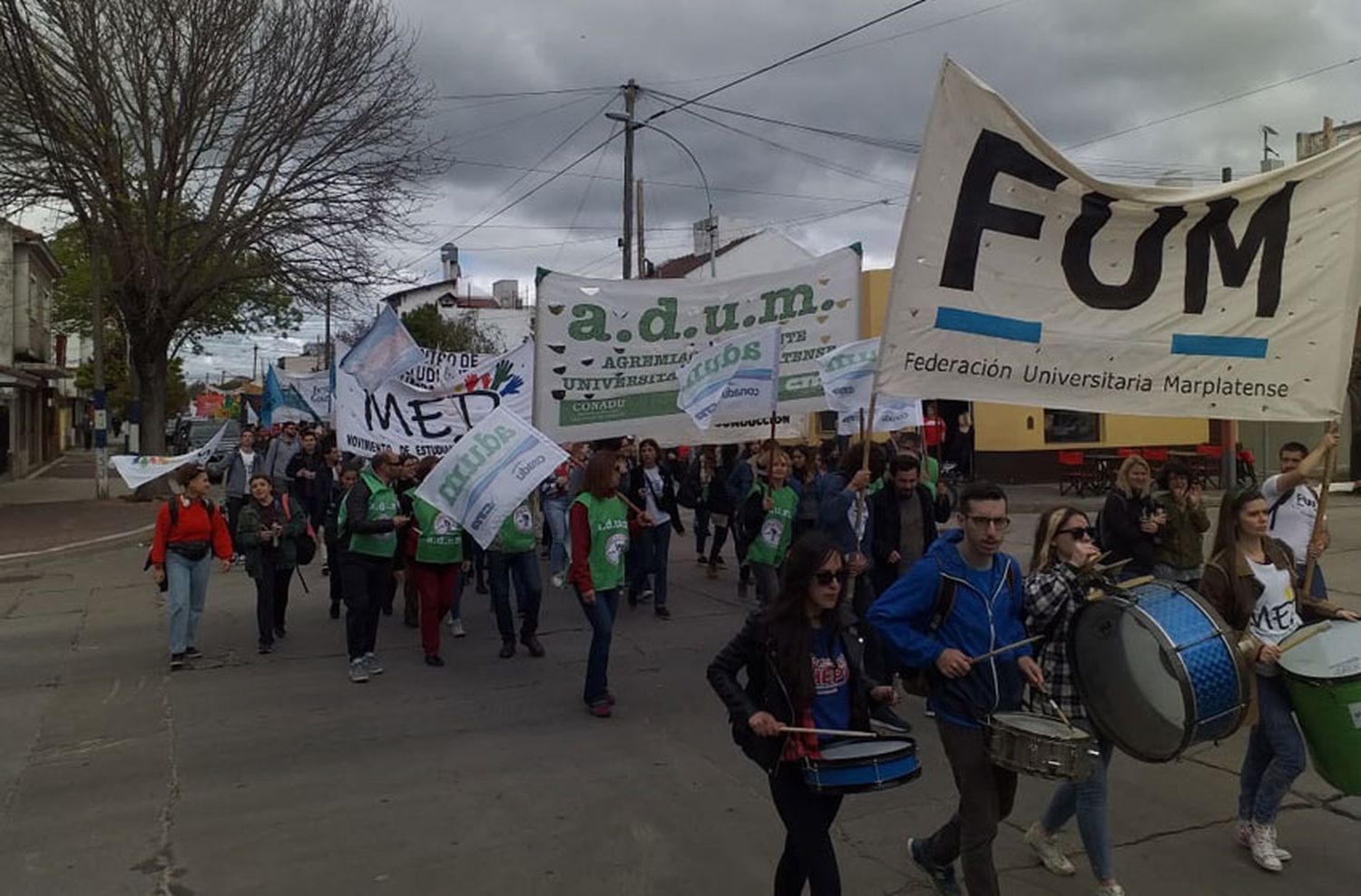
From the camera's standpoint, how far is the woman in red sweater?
7.76m

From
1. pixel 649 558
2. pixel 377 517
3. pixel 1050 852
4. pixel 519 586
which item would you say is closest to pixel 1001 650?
pixel 1050 852

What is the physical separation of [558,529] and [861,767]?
895cm

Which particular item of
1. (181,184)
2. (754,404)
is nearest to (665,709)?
(754,404)

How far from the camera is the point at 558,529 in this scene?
1191 centimetres

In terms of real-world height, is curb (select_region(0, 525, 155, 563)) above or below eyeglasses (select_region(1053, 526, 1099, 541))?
below

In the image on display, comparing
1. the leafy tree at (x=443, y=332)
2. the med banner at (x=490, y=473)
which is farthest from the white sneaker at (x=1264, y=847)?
the leafy tree at (x=443, y=332)

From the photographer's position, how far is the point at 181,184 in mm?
21219

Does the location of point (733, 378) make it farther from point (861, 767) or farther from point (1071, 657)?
point (861, 767)

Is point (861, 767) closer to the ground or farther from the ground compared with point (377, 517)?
closer to the ground

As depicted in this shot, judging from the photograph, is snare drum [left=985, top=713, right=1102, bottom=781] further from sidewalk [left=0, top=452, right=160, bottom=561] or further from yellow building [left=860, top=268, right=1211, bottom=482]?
yellow building [left=860, top=268, right=1211, bottom=482]

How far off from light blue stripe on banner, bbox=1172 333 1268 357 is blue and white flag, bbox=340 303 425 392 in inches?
291

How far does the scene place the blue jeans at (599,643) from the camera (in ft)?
21.3

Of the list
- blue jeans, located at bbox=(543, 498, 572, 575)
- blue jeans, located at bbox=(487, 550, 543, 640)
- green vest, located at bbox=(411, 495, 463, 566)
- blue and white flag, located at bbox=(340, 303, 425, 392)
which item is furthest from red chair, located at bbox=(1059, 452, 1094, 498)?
green vest, located at bbox=(411, 495, 463, 566)

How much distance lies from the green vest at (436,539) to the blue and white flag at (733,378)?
6.66 ft
